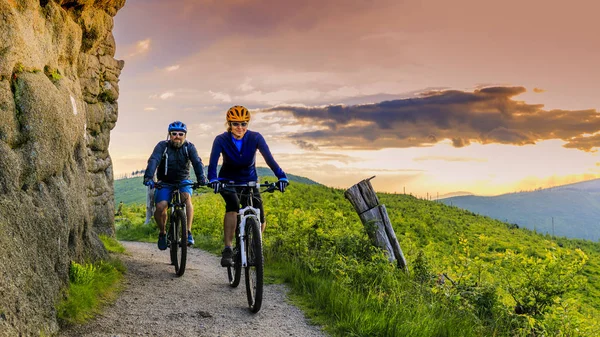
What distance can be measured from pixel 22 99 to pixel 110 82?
761cm

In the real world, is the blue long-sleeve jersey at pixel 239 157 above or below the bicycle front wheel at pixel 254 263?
above

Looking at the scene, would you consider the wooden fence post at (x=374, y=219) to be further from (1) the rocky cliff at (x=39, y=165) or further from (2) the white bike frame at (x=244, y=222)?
(1) the rocky cliff at (x=39, y=165)

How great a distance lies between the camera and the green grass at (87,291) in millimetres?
5863

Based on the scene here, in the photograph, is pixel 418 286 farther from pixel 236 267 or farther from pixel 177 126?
pixel 177 126

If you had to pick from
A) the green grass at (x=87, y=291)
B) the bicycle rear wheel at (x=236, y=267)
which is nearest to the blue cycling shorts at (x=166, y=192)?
Result: the green grass at (x=87, y=291)

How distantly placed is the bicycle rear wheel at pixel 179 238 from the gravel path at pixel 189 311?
218 millimetres

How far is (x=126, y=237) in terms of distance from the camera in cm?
1602

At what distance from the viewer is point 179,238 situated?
901 cm

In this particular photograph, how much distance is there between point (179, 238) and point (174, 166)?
4.43 feet

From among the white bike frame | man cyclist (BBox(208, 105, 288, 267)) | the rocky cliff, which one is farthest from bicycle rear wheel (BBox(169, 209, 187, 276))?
the white bike frame

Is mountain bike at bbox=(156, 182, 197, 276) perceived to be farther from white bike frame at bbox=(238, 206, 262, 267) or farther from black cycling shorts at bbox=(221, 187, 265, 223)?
white bike frame at bbox=(238, 206, 262, 267)

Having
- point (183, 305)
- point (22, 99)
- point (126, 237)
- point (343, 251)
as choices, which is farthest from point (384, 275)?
point (126, 237)

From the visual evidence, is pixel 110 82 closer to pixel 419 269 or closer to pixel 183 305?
pixel 183 305

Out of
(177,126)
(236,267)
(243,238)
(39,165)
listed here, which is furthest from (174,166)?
(39,165)
